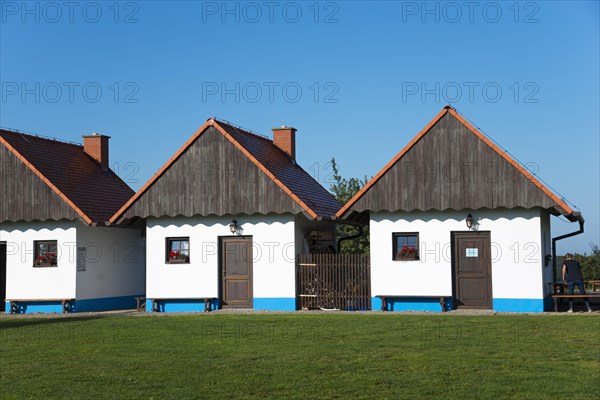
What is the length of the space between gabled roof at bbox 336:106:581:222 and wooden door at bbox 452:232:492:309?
1.01 meters

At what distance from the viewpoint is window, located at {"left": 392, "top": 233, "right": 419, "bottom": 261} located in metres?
26.3

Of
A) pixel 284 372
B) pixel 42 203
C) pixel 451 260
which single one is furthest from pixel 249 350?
pixel 42 203

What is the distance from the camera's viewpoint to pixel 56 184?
29734 millimetres

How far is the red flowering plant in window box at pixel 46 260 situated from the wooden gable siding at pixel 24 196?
122cm

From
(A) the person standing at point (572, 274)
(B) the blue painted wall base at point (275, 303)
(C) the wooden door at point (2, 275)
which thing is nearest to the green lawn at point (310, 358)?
(A) the person standing at point (572, 274)

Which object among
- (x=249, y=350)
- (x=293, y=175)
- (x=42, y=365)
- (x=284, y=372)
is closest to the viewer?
(x=284, y=372)

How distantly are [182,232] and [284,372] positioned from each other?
1446 centimetres

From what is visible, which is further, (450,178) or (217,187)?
(217,187)

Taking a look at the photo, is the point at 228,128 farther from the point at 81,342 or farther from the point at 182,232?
the point at 81,342

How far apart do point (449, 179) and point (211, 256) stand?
750 cm

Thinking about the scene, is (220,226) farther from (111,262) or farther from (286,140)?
(286,140)

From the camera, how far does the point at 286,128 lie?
33.8 m

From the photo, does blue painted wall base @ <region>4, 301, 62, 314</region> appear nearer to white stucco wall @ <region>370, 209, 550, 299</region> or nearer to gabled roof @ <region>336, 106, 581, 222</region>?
gabled roof @ <region>336, 106, 581, 222</region>

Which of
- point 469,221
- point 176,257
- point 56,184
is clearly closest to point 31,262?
point 56,184
